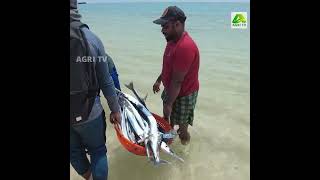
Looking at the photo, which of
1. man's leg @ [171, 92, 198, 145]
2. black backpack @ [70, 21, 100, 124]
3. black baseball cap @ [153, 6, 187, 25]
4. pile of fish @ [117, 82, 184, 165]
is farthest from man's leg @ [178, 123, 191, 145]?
black backpack @ [70, 21, 100, 124]

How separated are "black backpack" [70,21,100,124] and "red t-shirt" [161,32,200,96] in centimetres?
131

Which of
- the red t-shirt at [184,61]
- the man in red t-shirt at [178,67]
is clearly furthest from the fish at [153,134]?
the red t-shirt at [184,61]

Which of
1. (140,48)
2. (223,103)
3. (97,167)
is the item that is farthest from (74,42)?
(140,48)

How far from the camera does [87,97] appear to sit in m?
3.33

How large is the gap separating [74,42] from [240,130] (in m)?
4.13

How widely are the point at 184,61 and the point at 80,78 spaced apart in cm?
158

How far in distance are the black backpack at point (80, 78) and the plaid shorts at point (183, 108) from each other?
5.10 ft

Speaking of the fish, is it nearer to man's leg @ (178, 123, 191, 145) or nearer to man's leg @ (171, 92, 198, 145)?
man's leg @ (171, 92, 198, 145)

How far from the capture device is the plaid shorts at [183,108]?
15.7ft

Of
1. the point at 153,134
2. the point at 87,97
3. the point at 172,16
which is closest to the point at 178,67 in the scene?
the point at 172,16

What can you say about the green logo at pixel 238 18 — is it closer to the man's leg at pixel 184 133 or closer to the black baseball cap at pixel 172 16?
the man's leg at pixel 184 133

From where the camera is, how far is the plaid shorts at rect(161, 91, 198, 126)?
479cm
